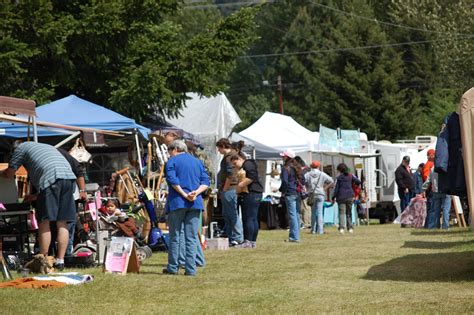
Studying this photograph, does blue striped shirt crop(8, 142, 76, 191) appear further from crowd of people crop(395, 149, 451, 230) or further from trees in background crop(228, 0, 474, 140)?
trees in background crop(228, 0, 474, 140)

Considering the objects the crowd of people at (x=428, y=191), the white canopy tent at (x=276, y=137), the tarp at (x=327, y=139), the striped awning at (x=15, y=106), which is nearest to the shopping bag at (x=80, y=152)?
the striped awning at (x=15, y=106)

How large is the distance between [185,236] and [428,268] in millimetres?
3106

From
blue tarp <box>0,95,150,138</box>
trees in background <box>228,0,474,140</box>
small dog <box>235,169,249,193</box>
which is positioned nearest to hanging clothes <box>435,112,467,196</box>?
small dog <box>235,169,249,193</box>

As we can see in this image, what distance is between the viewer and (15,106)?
14.0 meters

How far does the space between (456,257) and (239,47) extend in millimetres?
13375

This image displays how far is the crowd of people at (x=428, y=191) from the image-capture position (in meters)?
24.6

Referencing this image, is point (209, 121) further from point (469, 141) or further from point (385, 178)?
point (469, 141)

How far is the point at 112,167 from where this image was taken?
24.5 metres

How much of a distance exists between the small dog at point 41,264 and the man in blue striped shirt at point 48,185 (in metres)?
0.21

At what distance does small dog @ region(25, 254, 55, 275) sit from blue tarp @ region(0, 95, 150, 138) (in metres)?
4.87

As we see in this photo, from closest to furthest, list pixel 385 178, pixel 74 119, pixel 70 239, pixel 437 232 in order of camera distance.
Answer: pixel 70 239
pixel 74 119
pixel 437 232
pixel 385 178

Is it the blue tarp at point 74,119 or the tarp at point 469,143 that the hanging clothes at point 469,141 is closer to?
the tarp at point 469,143

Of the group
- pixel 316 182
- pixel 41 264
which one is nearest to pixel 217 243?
pixel 41 264

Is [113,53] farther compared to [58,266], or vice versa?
[113,53]
